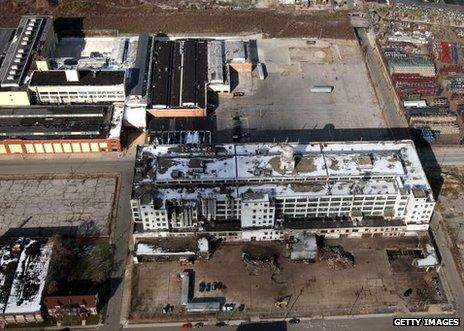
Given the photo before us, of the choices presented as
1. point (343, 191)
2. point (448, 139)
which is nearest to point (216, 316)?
point (343, 191)

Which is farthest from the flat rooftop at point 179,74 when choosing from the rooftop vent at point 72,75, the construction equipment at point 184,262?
the construction equipment at point 184,262

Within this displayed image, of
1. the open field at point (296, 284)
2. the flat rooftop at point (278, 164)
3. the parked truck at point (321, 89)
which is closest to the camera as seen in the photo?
the open field at point (296, 284)

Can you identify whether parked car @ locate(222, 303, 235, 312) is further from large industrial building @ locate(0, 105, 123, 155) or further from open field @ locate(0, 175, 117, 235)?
large industrial building @ locate(0, 105, 123, 155)

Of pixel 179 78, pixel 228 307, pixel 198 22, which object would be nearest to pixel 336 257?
pixel 228 307

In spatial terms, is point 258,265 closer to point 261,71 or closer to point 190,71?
point 190,71

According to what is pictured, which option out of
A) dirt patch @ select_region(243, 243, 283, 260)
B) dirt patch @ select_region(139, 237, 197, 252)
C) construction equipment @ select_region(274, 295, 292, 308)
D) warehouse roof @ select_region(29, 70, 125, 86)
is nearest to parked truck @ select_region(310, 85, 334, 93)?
warehouse roof @ select_region(29, 70, 125, 86)

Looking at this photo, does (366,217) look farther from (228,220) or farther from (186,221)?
(186,221)

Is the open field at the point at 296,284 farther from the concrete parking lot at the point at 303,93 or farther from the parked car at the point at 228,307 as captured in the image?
the concrete parking lot at the point at 303,93
